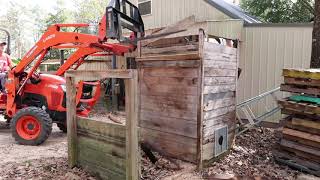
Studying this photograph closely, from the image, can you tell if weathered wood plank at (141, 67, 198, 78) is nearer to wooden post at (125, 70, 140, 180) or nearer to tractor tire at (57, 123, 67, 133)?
wooden post at (125, 70, 140, 180)

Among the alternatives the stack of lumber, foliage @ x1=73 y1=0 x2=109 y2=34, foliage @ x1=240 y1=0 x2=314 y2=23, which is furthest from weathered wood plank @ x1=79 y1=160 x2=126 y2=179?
foliage @ x1=73 y1=0 x2=109 y2=34

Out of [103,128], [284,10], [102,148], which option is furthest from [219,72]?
[284,10]

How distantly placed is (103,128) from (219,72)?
2.10 m

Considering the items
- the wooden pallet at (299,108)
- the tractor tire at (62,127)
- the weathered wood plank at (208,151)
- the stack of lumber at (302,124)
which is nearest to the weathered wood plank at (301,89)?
the stack of lumber at (302,124)

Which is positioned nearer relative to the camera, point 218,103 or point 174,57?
point 174,57

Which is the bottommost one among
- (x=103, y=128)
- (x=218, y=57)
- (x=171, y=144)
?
(x=171, y=144)

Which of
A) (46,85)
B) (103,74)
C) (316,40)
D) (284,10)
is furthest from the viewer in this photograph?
(284,10)

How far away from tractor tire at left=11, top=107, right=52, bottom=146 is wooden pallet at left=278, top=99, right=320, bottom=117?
4.44 meters

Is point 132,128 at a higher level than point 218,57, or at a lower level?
lower

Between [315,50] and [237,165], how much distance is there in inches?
135

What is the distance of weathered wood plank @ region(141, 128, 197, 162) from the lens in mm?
5254

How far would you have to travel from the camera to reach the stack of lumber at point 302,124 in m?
5.42

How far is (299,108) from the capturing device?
556 centimetres

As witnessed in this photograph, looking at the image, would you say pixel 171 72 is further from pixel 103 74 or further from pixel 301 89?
pixel 301 89
